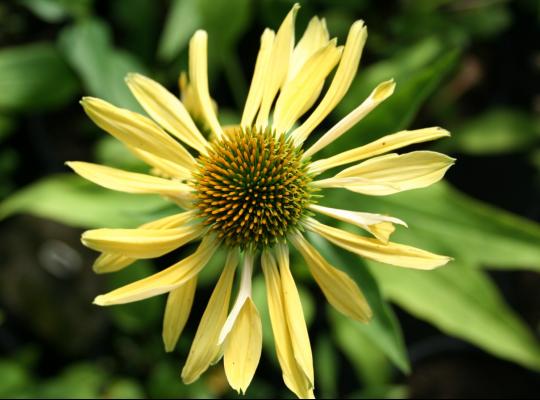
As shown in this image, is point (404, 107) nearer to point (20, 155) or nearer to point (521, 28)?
point (521, 28)

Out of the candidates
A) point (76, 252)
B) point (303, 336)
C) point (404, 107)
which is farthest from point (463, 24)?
point (76, 252)

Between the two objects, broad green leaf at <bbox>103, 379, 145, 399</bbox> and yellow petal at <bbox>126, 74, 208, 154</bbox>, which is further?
broad green leaf at <bbox>103, 379, 145, 399</bbox>

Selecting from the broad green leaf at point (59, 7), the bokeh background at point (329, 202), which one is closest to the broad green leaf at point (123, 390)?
the bokeh background at point (329, 202)

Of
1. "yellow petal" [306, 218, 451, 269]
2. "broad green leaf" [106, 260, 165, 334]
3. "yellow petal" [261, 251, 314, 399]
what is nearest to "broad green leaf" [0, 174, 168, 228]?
"broad green leaf" [106, 260, 165, 334]

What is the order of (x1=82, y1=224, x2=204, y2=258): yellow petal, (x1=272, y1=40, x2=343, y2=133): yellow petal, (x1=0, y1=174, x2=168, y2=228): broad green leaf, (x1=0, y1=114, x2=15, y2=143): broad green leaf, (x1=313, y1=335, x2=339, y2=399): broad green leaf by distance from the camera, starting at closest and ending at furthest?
(x1=82, y1=224, x2=204, y2=258): yellow petal
(x1=272, y1=40, x2=343, y2=133): yellow petal
(x1=0, y1=174, x2=168, y2=228): broad green leaf
(x1=313, y1=335, x2=339, y2=399): broad green leaf
(x1=0, y1=114, x2=15, y2=143): broad green leaf

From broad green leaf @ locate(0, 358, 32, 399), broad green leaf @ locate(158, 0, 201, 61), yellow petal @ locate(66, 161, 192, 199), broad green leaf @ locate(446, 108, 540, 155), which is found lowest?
broad green leaf @ locate(0, 358, 32, 399)

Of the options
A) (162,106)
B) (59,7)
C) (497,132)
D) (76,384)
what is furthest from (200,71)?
(497,132)

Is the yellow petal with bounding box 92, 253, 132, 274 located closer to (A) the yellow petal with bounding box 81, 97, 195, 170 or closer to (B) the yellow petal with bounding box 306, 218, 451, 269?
(A) the yellow petal with bounding box 81, 97, 195, 170
